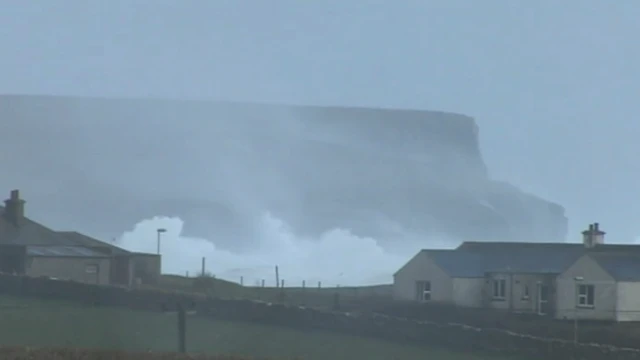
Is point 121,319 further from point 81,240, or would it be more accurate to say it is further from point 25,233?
point 81,240

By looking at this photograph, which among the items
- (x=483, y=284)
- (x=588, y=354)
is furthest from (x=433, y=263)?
(x=588, y=354)

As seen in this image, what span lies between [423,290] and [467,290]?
167cm

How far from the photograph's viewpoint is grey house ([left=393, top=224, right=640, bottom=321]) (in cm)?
3844

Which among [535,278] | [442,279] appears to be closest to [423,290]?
[442,279]

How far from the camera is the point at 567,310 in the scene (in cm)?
3906

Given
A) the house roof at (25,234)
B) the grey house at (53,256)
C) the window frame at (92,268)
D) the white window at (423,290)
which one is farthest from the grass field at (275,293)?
the house roof at (25,234)

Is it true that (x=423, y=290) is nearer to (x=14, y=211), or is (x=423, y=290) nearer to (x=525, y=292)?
(x=525, y=292)

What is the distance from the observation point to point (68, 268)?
42.5m

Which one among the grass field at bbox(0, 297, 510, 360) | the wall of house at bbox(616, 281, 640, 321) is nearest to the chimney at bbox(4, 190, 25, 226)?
the grass field at bbox(0, 297, 510, 360)

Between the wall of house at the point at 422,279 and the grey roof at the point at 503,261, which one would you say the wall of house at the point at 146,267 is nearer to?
the wall of house at the point at 422,279

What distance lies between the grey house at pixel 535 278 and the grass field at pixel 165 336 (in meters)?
11.7

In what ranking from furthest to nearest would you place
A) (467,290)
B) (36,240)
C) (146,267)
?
1. (146,267)
2. (36,240)
3. (467,290)

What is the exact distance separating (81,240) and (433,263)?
13985 millimetres

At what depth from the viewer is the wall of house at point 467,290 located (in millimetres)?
43000
